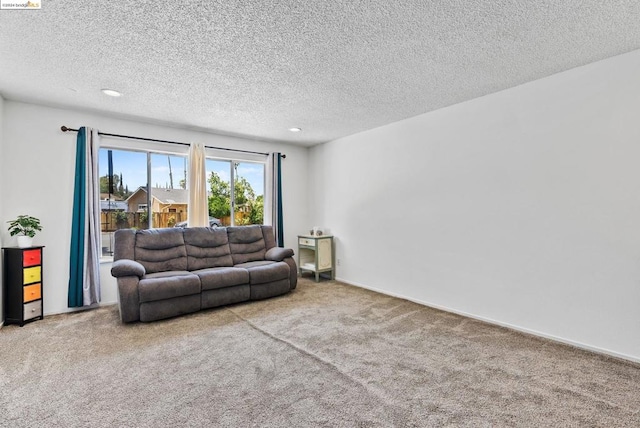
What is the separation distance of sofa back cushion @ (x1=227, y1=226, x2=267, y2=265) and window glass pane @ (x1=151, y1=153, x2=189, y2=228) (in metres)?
0.82

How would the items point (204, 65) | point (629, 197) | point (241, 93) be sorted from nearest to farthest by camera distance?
point (629, 197) → point (204, 65) → point (241, 93)

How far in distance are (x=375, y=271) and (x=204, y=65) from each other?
3.52m

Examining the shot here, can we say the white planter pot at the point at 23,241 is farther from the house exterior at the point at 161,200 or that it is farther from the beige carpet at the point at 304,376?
the house exterior at the point at 161,200

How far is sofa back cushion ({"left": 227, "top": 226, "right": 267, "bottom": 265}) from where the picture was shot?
465 centimetres

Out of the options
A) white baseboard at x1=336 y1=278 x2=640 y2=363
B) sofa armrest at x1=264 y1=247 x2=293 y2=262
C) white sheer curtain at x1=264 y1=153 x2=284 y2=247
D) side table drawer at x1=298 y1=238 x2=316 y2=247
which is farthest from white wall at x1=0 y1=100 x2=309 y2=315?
white baseboard at x1=336 y1=278 x2=640 y2=363

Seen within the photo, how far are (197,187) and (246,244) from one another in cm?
115

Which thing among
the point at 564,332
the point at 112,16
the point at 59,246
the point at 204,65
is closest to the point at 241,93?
the point at 204,65

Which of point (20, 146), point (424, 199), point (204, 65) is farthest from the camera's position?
point (424, 199)

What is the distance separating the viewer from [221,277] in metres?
3.83

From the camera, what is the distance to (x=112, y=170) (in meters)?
4.27

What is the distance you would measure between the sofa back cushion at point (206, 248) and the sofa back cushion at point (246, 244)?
10 centimetres

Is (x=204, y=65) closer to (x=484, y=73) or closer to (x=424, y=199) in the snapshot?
(x=484, y=73)

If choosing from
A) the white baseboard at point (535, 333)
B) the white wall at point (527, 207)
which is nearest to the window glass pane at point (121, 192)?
the white wall at point (527, 207)

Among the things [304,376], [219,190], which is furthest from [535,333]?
[219,190]
